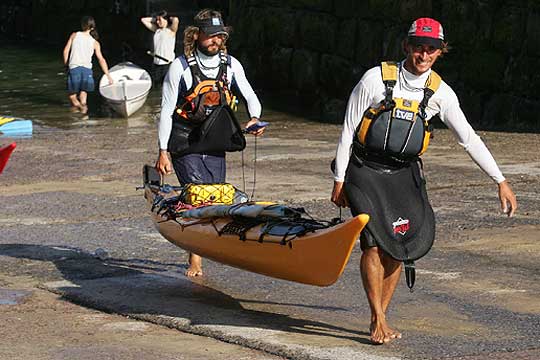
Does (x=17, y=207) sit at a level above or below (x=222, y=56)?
below

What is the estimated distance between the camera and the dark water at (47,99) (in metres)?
21.1

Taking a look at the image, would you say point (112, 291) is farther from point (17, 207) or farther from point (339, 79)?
point (339, 79)

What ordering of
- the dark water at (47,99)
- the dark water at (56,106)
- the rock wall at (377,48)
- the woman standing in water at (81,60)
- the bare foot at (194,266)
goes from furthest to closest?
the woman standing in water at (81,60), the dark water at (47,99), the dark water at (56,106), the rock wall at (377,48), the bare foot at (194,266)

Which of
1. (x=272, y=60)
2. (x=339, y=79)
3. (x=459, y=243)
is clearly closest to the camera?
(x=459, y=243)

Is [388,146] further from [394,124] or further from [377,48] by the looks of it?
[377,48]

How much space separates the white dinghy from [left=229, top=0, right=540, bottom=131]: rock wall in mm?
2995

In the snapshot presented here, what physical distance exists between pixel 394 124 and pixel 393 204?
1.54 ft

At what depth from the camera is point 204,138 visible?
908 cm

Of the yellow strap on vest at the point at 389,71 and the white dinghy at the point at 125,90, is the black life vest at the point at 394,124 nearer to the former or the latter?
the yellow strap on vest at the point at 389,71

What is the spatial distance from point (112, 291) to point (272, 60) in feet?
55.8

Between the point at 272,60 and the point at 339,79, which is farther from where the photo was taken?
the point at 272,60

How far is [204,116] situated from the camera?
9008mm

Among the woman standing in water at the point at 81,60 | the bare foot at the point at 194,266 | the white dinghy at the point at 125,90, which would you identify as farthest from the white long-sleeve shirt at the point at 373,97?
the woman standing in water at the point at 81,60

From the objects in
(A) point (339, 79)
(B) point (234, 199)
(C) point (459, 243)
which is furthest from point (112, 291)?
(A) point (339, 79)
